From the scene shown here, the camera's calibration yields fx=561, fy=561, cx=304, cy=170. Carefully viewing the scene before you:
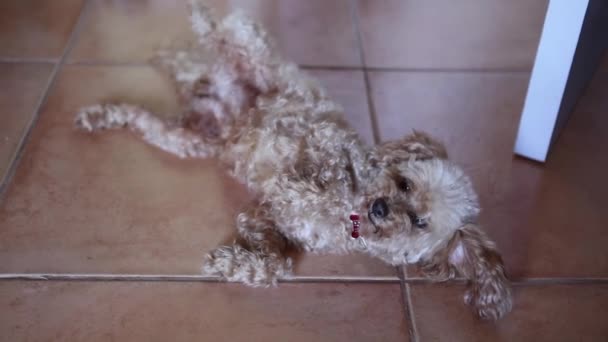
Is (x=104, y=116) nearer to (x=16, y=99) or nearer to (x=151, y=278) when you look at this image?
(x=16, y=99)

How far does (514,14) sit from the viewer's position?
2.28 meters

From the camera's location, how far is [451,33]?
7.07 feet

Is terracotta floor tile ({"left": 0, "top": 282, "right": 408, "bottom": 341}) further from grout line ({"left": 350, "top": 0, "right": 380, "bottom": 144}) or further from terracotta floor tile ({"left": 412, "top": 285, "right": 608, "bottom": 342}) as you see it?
grout line ({"left": 350, "top": 0, "right": 380, "bottom": 144})

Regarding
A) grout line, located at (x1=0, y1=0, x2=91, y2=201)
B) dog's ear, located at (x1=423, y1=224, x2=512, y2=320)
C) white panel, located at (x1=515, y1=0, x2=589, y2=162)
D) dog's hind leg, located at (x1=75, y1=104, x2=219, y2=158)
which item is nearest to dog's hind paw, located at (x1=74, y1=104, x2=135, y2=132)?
dog's hind leg, located at (x1=75, y1=104, x2=219, y2=158)

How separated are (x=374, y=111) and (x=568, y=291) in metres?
0.76

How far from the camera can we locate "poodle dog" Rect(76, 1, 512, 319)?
1.22 meters

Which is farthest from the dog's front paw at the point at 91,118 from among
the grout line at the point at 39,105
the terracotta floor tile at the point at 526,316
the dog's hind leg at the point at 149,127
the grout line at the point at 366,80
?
Result: the terracotta floor tile at the point at 526,316

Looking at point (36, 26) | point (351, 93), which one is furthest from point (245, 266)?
point (36, 26)

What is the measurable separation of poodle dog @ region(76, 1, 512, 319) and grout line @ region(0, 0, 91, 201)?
0.51 ft

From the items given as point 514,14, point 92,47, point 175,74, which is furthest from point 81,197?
point 514,14

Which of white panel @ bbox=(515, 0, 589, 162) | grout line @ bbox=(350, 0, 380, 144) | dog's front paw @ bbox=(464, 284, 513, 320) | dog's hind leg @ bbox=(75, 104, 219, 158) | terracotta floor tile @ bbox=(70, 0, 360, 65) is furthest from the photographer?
terracotta floor tile @ bbox=(70, 0, 360, 65)

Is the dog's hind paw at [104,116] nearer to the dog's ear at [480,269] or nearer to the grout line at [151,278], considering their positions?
the grout line at [151,278]

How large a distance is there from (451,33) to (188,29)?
1.00 meters

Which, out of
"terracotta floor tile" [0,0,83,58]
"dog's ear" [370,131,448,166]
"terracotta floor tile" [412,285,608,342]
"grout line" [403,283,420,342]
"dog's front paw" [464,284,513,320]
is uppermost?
"terracotta floor tile" [0,0,83,58]
